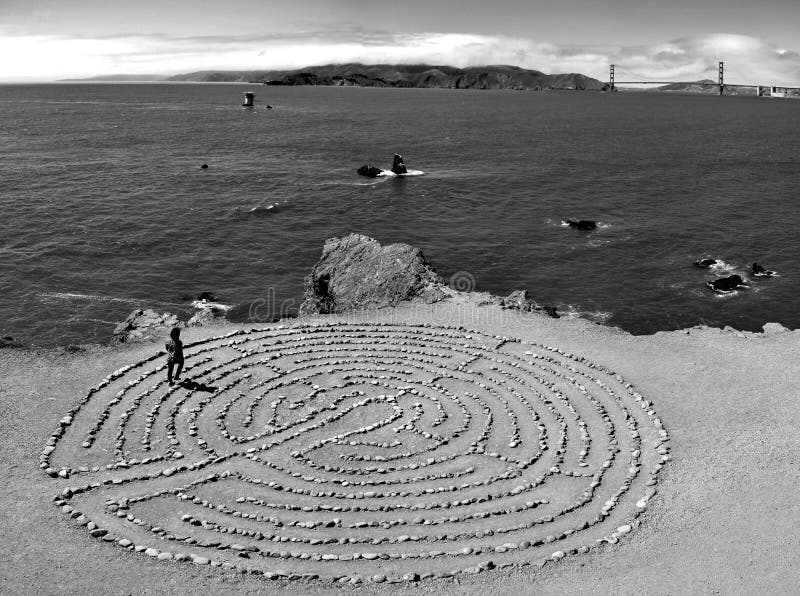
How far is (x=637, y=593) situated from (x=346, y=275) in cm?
2885

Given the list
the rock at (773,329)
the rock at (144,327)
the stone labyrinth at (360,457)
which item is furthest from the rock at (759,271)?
the rock at (144,327)

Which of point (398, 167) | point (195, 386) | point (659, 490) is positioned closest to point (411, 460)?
point (659, 490)

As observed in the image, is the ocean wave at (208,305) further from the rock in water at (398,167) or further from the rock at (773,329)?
the rock in water at (398,167)

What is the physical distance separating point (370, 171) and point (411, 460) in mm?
77284

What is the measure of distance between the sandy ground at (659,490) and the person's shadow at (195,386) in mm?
3773

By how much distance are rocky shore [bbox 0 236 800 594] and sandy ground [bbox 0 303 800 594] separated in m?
0.08

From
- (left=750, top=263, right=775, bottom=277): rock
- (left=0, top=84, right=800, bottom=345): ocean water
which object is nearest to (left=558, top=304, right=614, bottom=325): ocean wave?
(left=0, top=84, right=800, bottom=345): ocean water

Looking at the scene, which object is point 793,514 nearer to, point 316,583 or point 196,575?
point 316,583

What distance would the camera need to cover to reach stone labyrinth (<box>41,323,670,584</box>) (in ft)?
75.3

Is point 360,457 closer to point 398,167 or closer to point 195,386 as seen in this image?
point 195,386

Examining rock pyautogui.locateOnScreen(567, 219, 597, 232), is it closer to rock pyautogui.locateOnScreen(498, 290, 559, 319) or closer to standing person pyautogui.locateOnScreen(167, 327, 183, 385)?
rock pyautogui.locateOnScreen(498, 290, 559, 319)

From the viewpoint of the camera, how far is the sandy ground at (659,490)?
21062 mm

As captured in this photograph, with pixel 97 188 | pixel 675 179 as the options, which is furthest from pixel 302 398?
pixel 675 179

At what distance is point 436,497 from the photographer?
2544 centimetres
